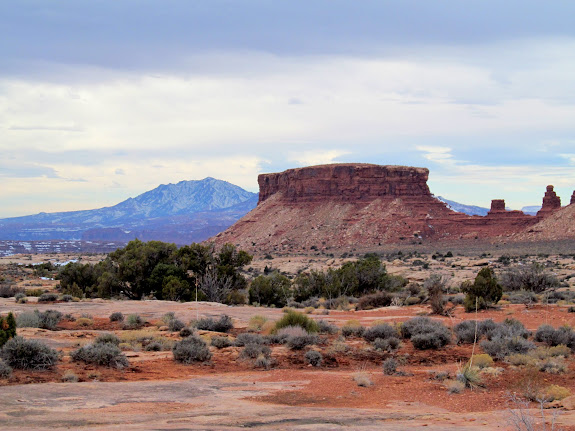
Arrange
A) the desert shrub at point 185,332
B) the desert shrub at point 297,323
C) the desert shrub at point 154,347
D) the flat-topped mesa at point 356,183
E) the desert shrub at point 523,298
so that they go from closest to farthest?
1. the desert shrub at point 154,347
2. the desert shrub at point 185,332
3. the desert shrub at point 297,323
4. the desert shrub at point 523,298
5. the flat-topped mesa at point 356,183

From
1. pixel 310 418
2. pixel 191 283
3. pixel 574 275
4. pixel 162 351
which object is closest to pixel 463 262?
pixel 574 275

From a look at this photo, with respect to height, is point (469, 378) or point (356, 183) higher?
point (356, 183)

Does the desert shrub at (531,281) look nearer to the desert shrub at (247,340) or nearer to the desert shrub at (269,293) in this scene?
the desert shrub at (269,293)

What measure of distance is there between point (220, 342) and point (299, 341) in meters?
1.93

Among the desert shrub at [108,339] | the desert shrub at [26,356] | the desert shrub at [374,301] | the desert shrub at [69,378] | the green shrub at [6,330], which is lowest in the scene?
the desert shrub at [374,301]

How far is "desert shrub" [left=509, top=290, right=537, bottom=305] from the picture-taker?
78.3 ft

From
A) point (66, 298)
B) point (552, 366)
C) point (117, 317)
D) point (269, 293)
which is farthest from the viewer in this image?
point (269, 293)

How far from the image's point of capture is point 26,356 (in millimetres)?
11477

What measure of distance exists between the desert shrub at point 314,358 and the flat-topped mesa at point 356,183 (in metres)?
81.6

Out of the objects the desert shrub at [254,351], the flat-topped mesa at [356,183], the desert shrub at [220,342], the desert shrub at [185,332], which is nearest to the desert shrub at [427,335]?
the desert shrub at [254,351]

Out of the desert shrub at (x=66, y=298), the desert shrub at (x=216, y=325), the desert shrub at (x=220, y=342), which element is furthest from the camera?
the desert shrub at (x=66, y=298)

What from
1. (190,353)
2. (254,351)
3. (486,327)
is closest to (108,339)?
(190,353)

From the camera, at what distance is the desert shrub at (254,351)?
1379cm

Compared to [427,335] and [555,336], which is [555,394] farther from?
[555,336]
